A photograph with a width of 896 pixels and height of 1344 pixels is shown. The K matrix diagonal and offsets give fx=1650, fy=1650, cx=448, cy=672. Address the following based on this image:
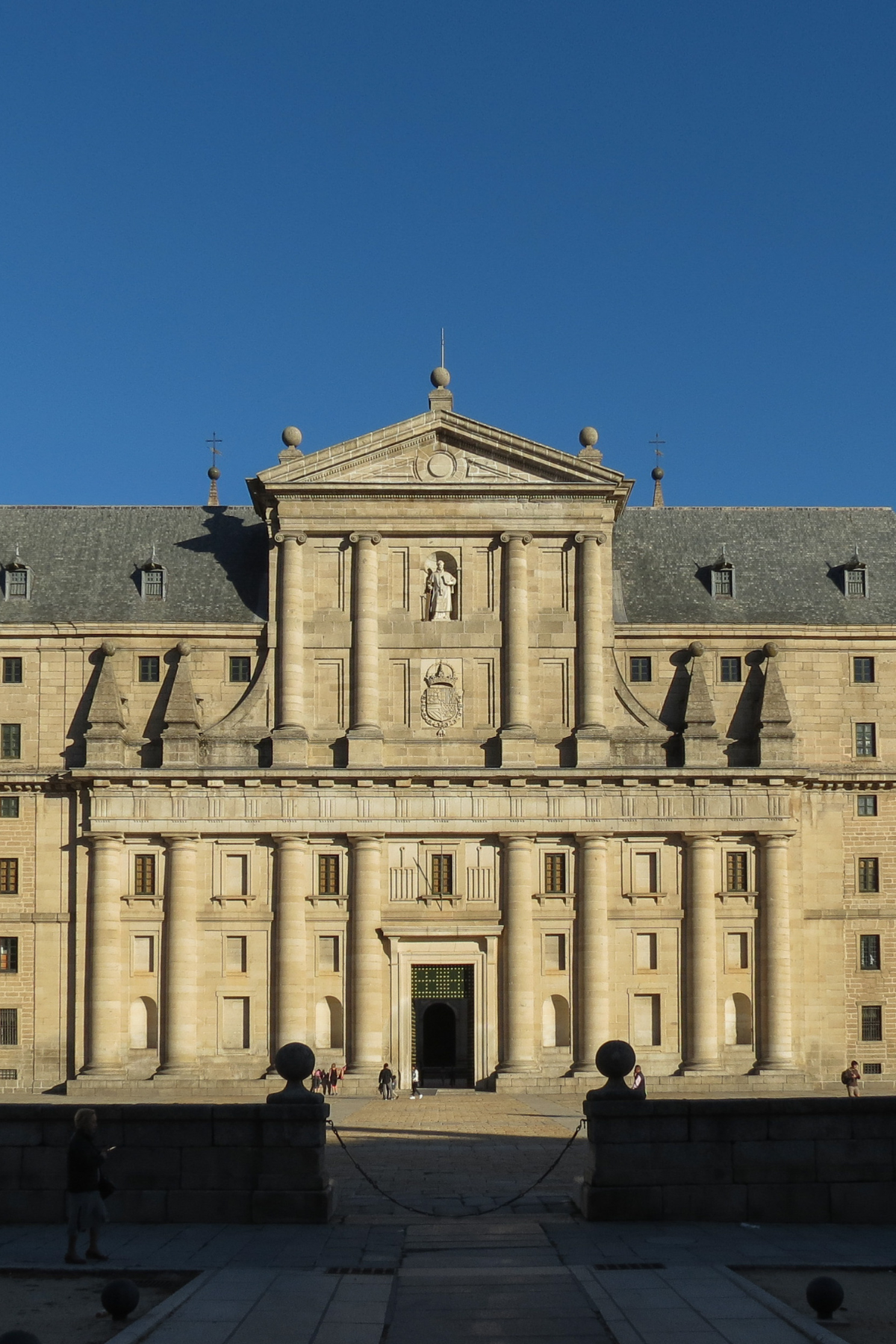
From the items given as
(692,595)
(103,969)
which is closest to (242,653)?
(103,969)

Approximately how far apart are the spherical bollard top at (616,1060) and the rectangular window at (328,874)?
30.8m

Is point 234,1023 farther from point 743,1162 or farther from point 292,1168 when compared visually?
point 743,1162

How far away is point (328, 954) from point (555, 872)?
836cm

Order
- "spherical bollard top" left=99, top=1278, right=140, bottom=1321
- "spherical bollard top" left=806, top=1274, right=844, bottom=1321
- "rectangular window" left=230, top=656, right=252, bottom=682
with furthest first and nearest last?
"rectangular window" left=230, top=656, right=252, bottom=682, "spherical bollard top" left=99, top=1278, right=140, bottom=1321, "spherical bollard top" left=806, top=1274, right=844, bottom=1321

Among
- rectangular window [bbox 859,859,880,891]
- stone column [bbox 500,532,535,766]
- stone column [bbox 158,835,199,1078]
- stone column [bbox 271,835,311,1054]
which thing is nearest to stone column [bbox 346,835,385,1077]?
stone column [bbox 271,835,311,1054]

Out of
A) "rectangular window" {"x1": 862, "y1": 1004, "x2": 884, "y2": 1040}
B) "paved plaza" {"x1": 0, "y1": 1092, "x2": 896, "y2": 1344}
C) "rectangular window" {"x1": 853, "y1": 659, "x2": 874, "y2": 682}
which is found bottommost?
"rectangular window" {"x1": 862, "y1": 1004, "x2": 884, "y2": 1040}

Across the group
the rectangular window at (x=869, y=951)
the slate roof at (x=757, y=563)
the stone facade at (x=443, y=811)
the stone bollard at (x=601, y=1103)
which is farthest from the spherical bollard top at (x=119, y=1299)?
the slate roof at (x=757, y=563)

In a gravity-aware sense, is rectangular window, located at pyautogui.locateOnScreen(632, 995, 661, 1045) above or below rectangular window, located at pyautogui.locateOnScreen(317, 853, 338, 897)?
below

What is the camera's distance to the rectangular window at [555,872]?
57344 mm

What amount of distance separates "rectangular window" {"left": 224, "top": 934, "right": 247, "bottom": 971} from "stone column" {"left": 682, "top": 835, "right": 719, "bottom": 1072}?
601 inches

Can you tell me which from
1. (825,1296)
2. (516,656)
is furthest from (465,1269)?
(516,656)

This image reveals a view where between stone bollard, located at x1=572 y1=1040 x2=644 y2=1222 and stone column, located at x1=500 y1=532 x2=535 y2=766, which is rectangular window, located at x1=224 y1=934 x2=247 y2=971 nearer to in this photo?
stone column, located at x1=500 y1=532 x2=535 y2=766

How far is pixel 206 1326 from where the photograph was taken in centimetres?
1870

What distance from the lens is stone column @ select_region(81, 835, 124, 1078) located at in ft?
184
